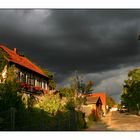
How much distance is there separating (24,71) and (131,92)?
14.3 feet

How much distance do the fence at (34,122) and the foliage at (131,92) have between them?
1.79 m

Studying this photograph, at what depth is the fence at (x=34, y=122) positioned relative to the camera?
15.3 m

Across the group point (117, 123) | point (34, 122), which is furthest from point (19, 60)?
point (117, 123)

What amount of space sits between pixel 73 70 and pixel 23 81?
3.00 metres

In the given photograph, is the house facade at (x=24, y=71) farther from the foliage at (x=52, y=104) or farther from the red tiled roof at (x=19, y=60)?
the foliage at (x=52, y=104)

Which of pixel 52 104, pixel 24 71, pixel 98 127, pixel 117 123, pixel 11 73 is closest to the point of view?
pixel 98 127

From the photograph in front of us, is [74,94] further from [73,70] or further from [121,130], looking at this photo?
[121,130]

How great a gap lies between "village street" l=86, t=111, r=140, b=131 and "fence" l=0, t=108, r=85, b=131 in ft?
2.16

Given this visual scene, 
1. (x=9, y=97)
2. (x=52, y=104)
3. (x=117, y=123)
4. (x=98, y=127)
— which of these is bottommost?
(x=98, y=127)

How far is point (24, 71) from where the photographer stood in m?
19.6

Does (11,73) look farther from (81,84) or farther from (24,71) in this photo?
(81,84)

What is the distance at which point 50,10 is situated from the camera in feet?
48.1

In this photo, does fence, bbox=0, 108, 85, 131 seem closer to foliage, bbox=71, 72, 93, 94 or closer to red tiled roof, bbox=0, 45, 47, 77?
foliage, bbox=71, 72, 93, 94
